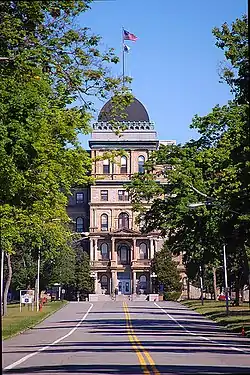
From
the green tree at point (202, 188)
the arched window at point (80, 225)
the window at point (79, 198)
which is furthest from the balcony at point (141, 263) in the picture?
the green tree at point (202, 188)

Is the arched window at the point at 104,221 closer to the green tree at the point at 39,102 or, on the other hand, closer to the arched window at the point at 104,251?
the arched window at the point at 104,251

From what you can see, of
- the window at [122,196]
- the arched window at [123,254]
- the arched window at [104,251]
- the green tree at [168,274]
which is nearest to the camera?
the green tree at [168,274]

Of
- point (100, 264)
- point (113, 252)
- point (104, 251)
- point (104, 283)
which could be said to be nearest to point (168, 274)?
point (113, 252)

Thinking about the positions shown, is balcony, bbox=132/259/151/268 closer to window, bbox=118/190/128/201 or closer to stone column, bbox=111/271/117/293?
stone column, bbox=111/271/117/293

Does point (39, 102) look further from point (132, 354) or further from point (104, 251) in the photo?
point (104, 251)

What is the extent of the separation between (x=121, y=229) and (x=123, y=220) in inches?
114

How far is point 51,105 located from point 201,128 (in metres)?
17.8

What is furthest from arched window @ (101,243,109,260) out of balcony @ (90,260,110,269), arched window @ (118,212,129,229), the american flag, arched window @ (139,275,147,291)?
the american flag

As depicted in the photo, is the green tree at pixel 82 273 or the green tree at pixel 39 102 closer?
the green tree at pixel 39 102

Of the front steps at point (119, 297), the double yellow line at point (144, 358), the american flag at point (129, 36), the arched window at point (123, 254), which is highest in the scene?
the american flag at point (129, 36)

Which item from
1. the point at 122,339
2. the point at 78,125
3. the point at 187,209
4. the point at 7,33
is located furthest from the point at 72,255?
the point at 7,33

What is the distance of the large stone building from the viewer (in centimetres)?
12412

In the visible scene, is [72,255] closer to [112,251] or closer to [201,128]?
[112,251]

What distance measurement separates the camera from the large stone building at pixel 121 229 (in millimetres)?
124125
